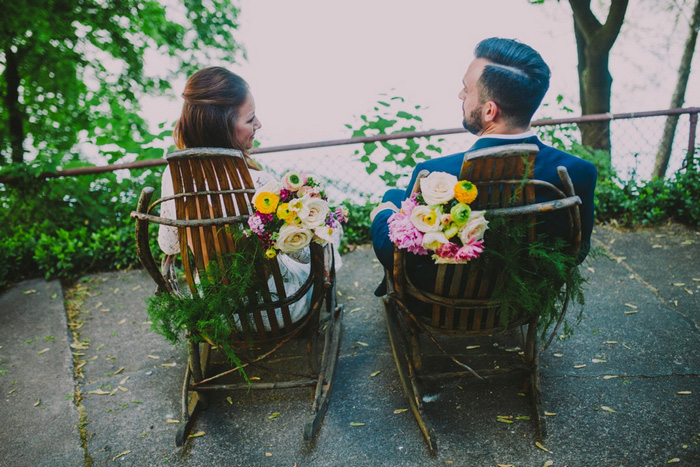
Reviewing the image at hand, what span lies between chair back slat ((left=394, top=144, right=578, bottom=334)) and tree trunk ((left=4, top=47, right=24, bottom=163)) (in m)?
6.32

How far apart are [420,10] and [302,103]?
3947 mm

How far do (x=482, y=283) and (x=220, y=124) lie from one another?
4.76 ft

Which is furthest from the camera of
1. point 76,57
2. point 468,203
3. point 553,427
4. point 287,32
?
point 287,32

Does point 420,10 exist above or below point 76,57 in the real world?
A: above

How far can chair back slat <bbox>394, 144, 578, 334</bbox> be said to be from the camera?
166 centimetres

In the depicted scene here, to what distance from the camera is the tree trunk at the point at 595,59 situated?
482 centimetres

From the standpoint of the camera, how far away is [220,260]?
195 centimetres

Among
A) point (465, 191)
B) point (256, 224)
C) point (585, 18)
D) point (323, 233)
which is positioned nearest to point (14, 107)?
point (256, 224)

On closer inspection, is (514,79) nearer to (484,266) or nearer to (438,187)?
(438,187)

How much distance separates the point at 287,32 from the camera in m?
11.5

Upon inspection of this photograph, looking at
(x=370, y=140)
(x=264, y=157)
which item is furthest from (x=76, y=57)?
(x=370, y=140)

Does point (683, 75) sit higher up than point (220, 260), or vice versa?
point (683, 75)

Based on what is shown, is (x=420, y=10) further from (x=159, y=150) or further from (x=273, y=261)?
(x=273, y=261)

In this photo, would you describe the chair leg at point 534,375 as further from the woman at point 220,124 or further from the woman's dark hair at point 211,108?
the woman's dark hair at point 211,108
